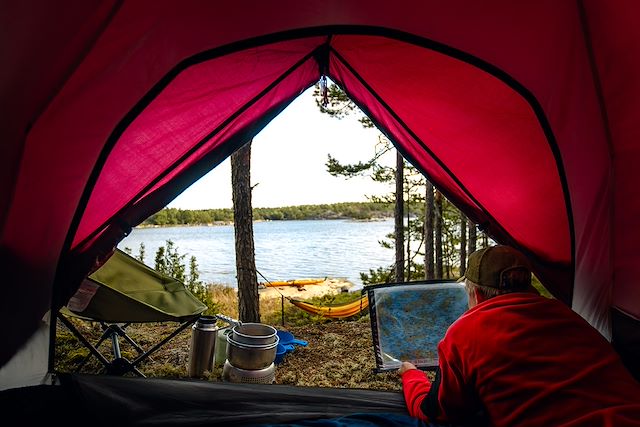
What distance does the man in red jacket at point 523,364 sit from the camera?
1.06 meters

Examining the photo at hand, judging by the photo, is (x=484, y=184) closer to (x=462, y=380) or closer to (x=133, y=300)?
(x=462, y=380)

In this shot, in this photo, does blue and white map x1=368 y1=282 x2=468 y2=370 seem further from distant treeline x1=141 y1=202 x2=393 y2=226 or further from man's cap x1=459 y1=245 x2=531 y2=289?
distant treeline x1=141 y1=202 x2=393 y2=226

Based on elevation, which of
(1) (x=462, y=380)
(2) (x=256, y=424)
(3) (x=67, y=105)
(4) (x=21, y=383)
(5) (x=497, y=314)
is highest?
(3) (x=67, y=105)

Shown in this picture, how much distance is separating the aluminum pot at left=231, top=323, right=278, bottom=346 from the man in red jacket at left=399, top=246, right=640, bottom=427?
1380mm

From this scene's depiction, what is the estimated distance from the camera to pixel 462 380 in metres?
1.24

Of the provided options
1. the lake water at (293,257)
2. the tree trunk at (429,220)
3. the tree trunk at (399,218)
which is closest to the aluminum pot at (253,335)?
the tree trunk at (399,218)

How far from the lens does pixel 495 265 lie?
4.34 ft

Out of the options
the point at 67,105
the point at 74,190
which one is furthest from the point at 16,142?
the point at 74,190

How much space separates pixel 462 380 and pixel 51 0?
5.09 feet

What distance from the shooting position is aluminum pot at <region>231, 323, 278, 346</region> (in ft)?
8.30

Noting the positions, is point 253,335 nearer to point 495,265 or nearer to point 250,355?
point 250,355

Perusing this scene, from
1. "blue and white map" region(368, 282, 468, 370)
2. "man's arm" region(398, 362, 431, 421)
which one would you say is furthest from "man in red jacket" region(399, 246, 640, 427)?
"blue and white map" region(368, 282, 468, 370)

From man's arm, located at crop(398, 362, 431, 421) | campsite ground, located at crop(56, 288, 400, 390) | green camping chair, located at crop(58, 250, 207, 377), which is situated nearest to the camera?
man's arm, located at crop(398, 362, 431, 421)

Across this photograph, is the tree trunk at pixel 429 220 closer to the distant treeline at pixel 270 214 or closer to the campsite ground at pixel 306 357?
the campsite ground at pixel 306 357
